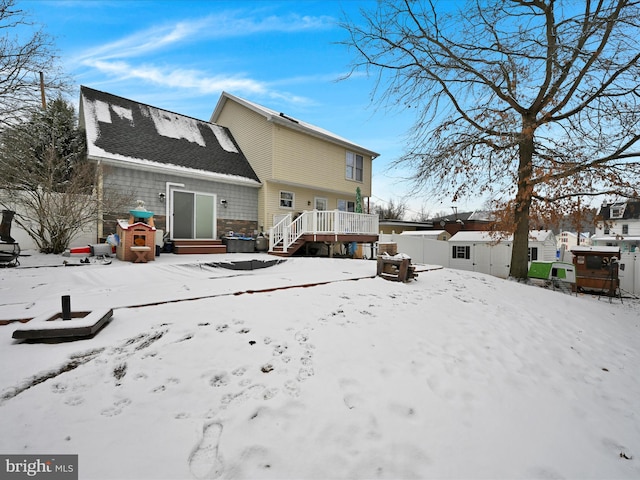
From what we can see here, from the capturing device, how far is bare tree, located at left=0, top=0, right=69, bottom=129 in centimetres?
609

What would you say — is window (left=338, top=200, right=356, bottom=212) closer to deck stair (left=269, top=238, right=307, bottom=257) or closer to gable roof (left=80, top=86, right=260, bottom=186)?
gable roof (left=80, top=86, right=260, bottom=186)

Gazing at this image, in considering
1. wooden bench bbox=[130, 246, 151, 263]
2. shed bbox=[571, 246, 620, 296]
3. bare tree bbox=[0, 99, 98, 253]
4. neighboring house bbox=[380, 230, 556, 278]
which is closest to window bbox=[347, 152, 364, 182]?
neighboring house bbox=[380, 230, 556, 278]

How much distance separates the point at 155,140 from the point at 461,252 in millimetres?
15030

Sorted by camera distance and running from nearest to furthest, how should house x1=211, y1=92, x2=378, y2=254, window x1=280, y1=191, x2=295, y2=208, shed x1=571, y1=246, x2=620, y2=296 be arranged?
1. shed x1=571, y1=246, x2=620, y2=296
2. house x1=211, y1=92, x2=378, y2=254
3. window x1=280, y1=191, x2=295, y2=208

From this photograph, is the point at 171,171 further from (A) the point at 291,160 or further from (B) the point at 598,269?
(B) the point at 598,269

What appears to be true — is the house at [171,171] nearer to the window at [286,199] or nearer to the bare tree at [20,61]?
the window at [286,199]

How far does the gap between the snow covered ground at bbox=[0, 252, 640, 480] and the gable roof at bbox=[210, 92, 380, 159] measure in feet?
31.3

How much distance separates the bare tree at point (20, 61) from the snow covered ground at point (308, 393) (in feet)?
15.5

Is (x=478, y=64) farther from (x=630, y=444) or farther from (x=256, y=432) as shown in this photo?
(x=256, y=432)

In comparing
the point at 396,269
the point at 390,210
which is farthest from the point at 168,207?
the point at 390,210

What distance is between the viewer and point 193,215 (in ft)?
34.8

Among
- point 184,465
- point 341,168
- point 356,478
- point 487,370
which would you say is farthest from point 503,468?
point 341,168

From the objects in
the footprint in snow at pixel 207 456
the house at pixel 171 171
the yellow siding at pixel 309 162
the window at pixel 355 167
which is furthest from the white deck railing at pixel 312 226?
the footprint in snow at pixel 207 456

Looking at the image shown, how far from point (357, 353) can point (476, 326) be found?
6.68 ft
